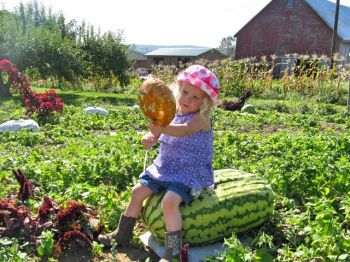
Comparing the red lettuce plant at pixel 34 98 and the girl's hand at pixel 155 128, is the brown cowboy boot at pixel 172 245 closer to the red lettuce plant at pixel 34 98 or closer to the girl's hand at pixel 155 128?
the girl's hand at pixel 155 128

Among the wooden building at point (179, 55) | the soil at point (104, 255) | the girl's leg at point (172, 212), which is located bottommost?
the soil at point (104, 255)

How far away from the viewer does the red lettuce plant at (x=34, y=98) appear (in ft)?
32.8

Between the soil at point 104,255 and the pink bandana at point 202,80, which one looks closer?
the soil at point 104,255

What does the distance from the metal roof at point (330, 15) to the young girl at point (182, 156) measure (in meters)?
35.4

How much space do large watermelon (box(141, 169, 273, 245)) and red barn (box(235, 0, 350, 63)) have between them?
34.9m

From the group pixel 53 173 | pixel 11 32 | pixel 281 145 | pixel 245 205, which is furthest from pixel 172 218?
pixel 11 32

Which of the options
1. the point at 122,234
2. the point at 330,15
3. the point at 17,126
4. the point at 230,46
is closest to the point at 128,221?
the point at 122,234

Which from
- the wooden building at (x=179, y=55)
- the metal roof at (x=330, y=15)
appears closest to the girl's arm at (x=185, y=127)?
the metal roof at (x=330, y=15)

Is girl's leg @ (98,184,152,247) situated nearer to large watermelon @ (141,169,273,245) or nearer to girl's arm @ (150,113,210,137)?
large watermelon @ (141,169,273,245)

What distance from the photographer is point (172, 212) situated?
3.51 meters

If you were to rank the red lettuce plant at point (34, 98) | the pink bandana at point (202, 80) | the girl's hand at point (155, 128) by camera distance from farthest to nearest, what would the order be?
the red lettuce plant at point (34, 98), the pink bandana at point (202, 80), the girl's hand at point (155, 128)

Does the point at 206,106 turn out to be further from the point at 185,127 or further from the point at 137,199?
the point at 137,199

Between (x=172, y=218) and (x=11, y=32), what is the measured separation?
17.8m

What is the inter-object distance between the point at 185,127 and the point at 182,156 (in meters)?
0.30
